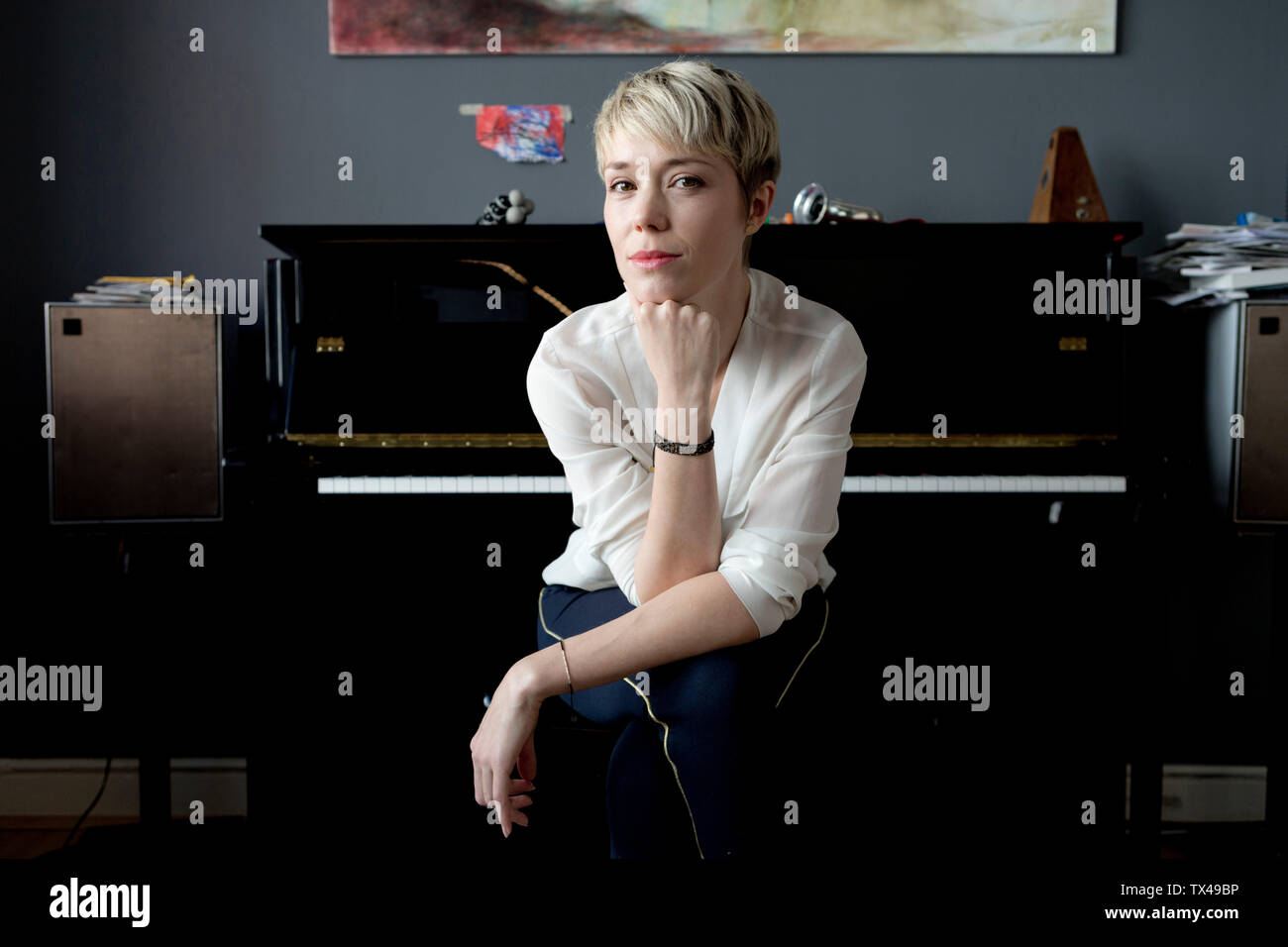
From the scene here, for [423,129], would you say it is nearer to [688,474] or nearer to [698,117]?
[698,117]

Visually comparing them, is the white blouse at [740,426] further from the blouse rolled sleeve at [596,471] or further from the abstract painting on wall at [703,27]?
the abstract painting on wall at [703,27]

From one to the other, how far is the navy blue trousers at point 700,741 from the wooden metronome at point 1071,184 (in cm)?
144

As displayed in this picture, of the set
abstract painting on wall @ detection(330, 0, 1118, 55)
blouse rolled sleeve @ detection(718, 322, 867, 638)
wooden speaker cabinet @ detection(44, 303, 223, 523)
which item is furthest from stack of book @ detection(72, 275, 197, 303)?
blouse rolled sleeve @ detection(718, 322, 867, 638)

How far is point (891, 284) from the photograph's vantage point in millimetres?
2037

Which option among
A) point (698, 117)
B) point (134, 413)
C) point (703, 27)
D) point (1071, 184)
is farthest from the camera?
point (703, 27)

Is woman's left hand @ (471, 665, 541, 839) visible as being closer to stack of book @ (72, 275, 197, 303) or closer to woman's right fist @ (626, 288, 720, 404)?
woman's right fist @ (626, 288, 720, 404)

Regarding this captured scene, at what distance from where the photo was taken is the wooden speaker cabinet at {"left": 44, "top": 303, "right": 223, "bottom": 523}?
→ 199 cm

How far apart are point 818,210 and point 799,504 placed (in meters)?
1.14

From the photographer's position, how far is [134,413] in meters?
2.00

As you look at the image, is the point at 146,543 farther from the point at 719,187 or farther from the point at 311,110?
the point at 719,187

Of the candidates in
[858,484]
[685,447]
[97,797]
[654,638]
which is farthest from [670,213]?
[97,797]

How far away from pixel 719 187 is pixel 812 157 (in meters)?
1.44

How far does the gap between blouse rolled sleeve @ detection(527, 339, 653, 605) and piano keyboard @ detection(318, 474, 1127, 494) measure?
0.58 metres
